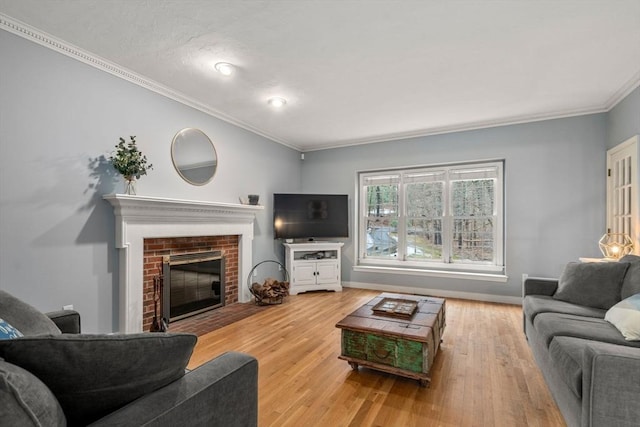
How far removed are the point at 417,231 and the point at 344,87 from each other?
2.86 metres

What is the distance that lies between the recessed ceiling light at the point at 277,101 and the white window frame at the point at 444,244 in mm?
2229

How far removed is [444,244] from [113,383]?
15.9ft

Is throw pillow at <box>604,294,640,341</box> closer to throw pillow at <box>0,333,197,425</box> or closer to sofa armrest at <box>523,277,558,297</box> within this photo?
sofa armrest at <box>523,277,558,297</box>

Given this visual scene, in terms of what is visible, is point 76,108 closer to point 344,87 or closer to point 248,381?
point 344,87

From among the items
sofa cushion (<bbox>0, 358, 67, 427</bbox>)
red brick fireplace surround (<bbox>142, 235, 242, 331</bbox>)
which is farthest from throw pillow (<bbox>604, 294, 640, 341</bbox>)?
red brick fireplace surround (<bbox>142, 235, 242, 331</bbox>)

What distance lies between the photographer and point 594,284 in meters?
2.58

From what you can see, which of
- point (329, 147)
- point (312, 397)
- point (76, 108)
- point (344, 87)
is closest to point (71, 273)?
point (76, 108)

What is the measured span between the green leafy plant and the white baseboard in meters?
3.84

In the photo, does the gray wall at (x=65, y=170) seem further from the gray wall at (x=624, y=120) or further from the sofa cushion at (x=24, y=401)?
the gray wall at (x=624, y=120)

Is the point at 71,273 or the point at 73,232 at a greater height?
the point at 73,232

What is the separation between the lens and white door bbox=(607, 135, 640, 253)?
3186 millimetres

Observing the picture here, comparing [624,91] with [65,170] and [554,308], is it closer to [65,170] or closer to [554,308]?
[554,308]

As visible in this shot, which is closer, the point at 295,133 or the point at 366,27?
A: the point at 366,27

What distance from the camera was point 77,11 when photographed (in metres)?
2.21
